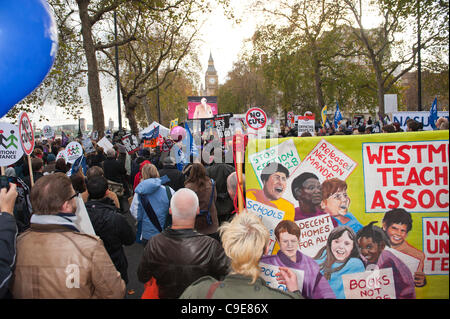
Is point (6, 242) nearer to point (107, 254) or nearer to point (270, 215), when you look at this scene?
point (107, 254)

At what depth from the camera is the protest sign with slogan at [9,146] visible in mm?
4688

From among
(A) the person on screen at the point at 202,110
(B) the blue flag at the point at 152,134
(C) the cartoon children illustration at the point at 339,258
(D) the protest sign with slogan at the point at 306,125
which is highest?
(A) the person on screen at the point at 202,110

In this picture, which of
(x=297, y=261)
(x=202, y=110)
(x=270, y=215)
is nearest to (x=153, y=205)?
(x=270, y=215)

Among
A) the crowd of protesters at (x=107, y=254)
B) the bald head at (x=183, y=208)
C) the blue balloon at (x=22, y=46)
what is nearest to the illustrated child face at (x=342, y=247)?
the crowd of protesters at (x=107, y=254)

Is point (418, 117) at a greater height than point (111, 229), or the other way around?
point (418, 117)

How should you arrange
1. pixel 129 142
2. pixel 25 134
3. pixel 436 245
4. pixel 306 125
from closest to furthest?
pixel 436 245
pixel 25 134
pixel 129 142
pixel 306 125

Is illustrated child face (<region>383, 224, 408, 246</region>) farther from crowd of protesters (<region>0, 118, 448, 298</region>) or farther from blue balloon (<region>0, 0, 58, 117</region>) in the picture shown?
blue balloon (<region>0, 0, 58, 117</region>)

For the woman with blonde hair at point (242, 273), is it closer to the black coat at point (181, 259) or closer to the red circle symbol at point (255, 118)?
the black coat at point (181, 259)

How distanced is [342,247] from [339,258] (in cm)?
9

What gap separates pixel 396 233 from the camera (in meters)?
2.66

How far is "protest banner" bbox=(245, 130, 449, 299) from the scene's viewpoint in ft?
8.55

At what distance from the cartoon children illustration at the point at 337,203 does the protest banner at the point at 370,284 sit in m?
0.34
